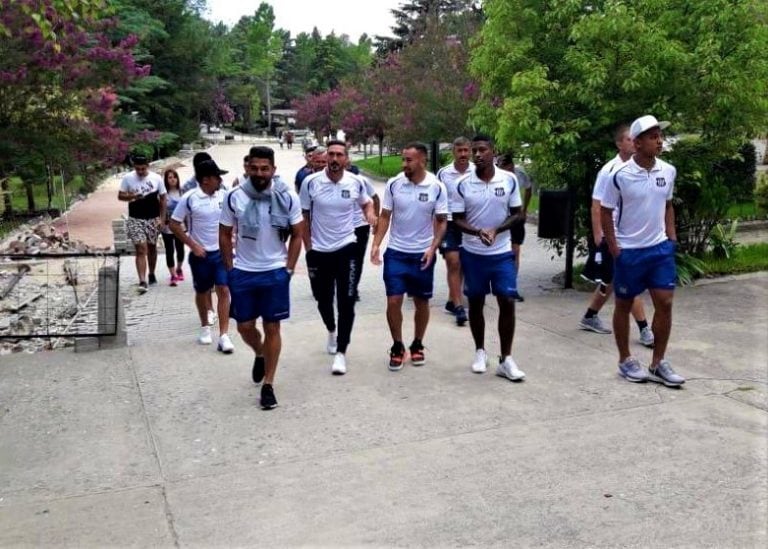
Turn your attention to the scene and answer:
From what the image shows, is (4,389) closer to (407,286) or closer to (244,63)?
(407,286)

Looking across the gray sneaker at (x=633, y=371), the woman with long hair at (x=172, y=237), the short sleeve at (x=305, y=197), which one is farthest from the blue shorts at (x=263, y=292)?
the woman with long hair at (x=172, y=237)

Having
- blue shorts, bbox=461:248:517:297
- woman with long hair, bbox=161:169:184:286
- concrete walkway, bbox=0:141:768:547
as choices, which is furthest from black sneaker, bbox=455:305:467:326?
woman with long hair, bbox=161:169:184:286

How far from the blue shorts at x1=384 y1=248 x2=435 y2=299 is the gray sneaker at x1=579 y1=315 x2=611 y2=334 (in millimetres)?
1912

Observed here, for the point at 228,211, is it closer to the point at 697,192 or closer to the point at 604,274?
the point at 604,274

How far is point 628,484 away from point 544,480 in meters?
0.44

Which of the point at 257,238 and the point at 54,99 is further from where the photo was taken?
the point at 54,99

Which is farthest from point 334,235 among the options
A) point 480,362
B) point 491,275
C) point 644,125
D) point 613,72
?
point 613,72

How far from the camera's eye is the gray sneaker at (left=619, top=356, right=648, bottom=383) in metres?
5.74

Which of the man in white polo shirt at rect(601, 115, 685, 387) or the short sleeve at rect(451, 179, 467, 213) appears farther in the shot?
the short sleeve at rect(451, 179, 467, 213)

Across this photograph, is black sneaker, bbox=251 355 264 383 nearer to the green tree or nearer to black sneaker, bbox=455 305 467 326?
black sneaker, bbox=455 305 467 326

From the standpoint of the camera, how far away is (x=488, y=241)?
19.1 feet

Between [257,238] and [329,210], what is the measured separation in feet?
3.33

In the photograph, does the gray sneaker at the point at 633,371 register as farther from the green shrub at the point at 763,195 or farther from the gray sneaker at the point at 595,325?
the green shrub at the point at 763,195

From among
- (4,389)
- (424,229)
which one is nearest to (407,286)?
(424,229)
